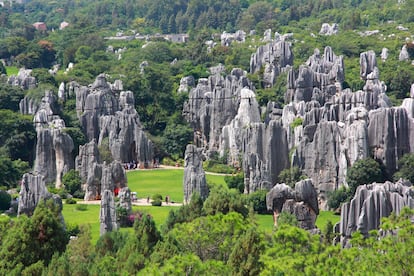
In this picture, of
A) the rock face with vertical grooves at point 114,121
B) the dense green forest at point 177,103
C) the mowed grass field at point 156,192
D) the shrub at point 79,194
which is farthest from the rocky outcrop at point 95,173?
the rock face with vertical grooves at point 114,121

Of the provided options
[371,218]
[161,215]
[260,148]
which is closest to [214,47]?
[260,148]

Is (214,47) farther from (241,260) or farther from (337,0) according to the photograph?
(241,260)

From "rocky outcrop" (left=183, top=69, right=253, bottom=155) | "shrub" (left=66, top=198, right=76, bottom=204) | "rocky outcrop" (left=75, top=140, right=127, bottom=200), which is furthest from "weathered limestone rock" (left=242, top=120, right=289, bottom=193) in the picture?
"rocky outcrop" (left=183, top=69, right=253, bottom=155)

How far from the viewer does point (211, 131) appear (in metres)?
66.3

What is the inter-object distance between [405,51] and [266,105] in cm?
1860

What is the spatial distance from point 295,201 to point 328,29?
66.7m

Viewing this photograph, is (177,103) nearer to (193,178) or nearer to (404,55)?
(404,55)

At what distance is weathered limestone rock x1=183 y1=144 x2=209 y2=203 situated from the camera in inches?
1848

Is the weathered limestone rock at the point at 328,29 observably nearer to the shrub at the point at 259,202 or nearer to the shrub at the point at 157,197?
the shrub at the point at 157,197

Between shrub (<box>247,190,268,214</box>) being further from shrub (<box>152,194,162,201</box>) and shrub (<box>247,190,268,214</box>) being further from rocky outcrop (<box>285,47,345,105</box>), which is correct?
rocky outcrop (<box>285,47,345,105</box>)

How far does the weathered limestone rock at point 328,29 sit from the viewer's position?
10481cm

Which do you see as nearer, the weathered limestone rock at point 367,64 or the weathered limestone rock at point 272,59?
the weathered limestone rock at point 367,64

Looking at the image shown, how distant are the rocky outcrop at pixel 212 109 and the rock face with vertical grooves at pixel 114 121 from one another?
13.3 ft

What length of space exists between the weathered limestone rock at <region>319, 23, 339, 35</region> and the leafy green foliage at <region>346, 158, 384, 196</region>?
57.8 m
